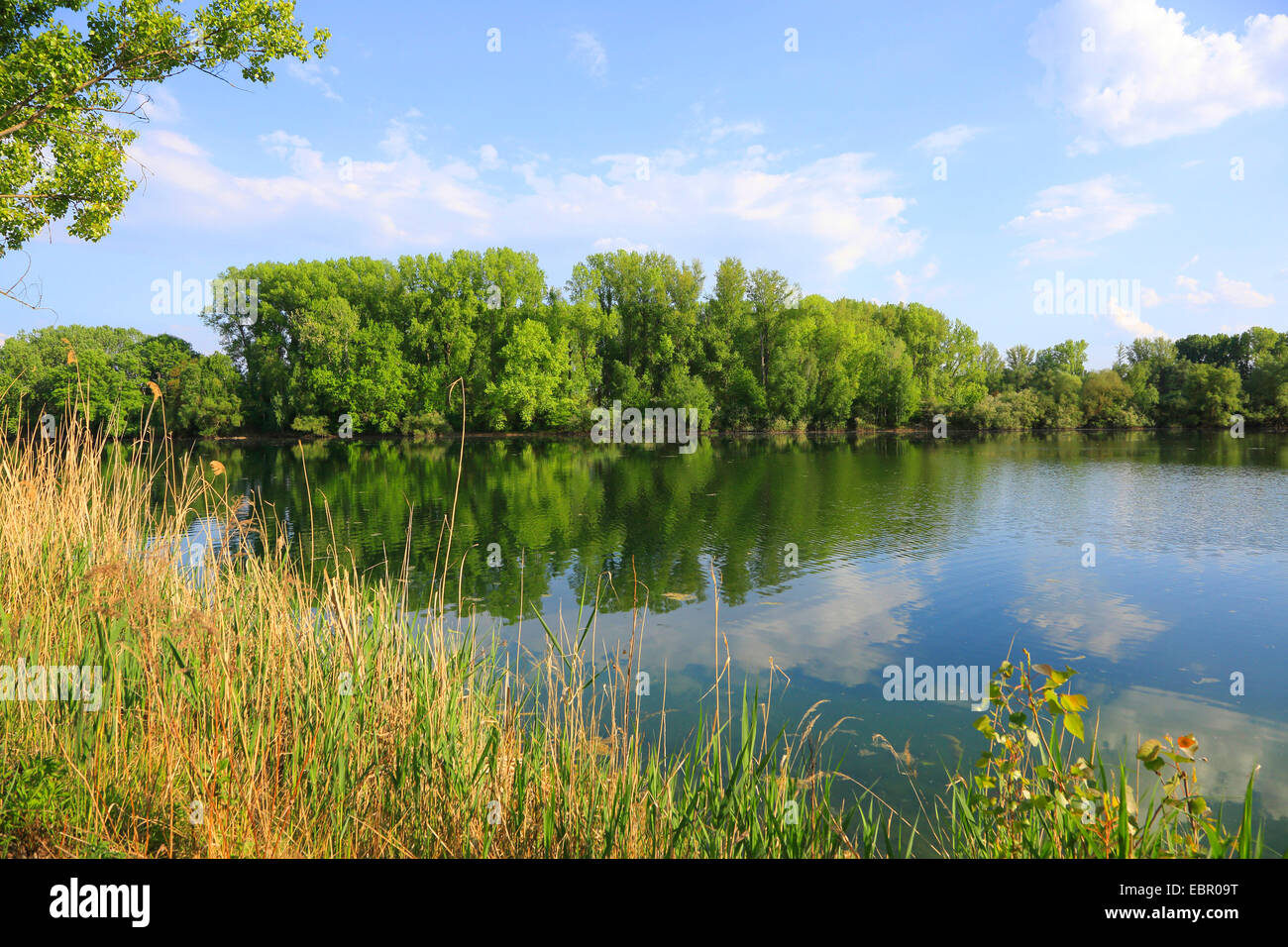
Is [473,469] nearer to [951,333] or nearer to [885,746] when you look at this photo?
[885,746]

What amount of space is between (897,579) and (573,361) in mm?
51086

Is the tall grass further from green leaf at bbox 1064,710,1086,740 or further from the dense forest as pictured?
the dense forest

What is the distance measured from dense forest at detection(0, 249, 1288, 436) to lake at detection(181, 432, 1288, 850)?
29732 mm

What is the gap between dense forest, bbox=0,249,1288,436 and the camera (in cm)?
5731

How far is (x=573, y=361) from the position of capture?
2411 inches

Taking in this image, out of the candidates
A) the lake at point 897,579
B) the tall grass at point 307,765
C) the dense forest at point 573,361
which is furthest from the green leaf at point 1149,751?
the dense forest at point 573,361

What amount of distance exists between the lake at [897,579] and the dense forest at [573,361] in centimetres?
2973

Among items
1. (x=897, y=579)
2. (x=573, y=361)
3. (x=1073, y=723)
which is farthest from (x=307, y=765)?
(x=573, y=361)

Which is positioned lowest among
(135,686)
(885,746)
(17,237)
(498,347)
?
(885,746)

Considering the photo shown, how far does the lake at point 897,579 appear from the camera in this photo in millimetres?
7102

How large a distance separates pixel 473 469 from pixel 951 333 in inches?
2178

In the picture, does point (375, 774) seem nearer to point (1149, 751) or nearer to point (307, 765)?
Result: point (307, 765)

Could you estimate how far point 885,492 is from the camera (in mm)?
23688
